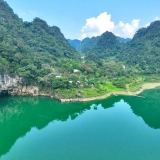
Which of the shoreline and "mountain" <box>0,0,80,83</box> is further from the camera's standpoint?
"mountain" <box>0,0,80,83</box>

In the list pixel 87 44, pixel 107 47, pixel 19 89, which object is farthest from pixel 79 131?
pixel 87 44

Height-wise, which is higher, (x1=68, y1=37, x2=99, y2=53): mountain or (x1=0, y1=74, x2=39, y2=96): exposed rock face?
(x1=68, y1=37, x2=99, y2=53): mountain

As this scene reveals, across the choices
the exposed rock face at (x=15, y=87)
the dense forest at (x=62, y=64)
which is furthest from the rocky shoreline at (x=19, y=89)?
the dense forest at (x=62, y=64)

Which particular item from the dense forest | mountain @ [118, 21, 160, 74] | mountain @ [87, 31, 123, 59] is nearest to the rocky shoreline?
the dense forest

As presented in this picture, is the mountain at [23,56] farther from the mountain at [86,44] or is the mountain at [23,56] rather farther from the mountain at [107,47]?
the mountain at [86,44]

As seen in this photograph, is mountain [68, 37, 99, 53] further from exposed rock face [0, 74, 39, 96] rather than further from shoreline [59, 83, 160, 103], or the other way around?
exposed rock face [0, 74, 39, 96]

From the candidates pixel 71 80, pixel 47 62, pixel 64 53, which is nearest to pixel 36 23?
pixel 64 53

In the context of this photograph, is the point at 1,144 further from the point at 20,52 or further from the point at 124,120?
the point at 20,52
